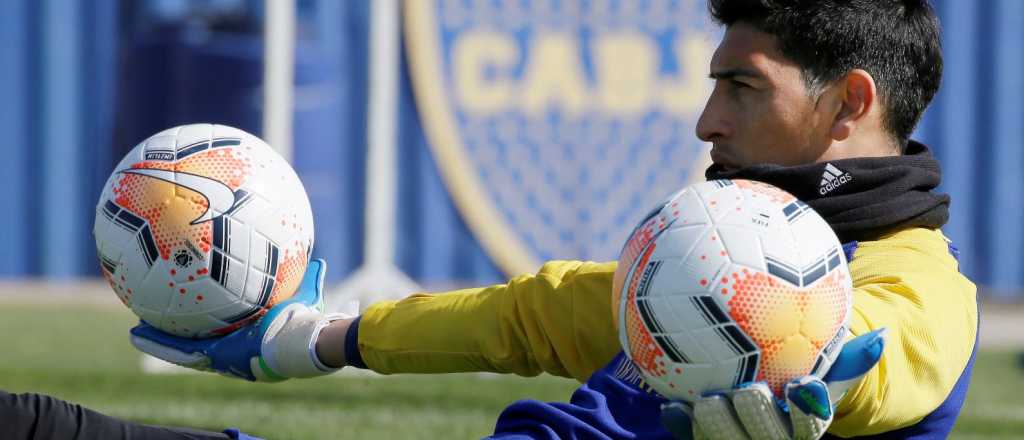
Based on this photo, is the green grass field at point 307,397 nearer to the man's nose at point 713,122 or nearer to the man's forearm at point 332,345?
the man's forearm at point 332,345

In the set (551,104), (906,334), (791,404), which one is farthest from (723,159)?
(551,104)

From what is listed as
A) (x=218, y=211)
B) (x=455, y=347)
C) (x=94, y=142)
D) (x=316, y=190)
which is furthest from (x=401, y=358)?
(x=94, y=142)

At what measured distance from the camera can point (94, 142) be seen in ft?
39.6

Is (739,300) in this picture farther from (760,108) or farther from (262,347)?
(262,347)

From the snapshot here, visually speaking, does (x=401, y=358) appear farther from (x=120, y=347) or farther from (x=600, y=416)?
(x=120, y=347)

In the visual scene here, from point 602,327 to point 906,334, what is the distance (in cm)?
77

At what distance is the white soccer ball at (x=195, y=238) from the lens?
10.8ft

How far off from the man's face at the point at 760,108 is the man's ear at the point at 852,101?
26 millimetres

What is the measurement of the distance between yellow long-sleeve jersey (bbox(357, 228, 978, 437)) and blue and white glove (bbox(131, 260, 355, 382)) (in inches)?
4.8

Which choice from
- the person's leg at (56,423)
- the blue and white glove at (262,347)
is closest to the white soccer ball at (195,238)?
the blue and white glove at (262,347)

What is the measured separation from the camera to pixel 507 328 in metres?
3.18

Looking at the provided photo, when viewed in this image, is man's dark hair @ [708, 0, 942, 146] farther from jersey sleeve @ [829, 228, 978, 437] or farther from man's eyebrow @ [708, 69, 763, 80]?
jersey sleeve @ [829, 228, 978, 437]

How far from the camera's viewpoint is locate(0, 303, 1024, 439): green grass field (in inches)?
239

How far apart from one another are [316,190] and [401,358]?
8660 mm
